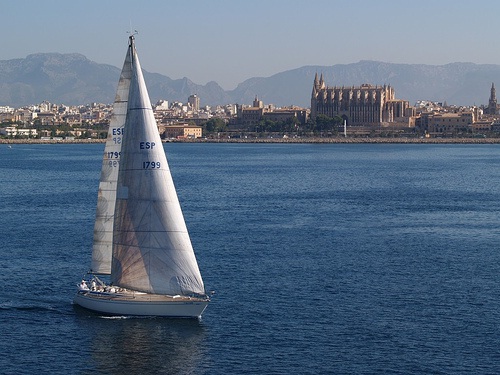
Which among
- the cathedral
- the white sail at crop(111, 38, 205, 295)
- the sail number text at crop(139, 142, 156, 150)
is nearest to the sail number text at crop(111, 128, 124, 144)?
the white sail at crop(111, 38, 205, 295)

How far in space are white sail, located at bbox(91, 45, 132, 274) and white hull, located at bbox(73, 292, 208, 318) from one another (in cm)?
82

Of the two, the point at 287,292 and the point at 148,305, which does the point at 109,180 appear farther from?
the point at 287,292

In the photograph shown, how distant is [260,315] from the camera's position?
23.8 m

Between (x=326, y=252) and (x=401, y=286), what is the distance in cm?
610

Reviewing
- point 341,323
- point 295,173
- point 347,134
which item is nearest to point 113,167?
point 341,323

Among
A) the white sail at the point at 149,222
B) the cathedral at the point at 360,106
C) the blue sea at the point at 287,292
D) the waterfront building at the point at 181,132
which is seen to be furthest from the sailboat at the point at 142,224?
the waterfront building at the point at 181,132

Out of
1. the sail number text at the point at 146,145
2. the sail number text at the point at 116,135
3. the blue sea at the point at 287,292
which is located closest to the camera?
the blue sea at the point at 287,292

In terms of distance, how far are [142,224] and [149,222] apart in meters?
0.17

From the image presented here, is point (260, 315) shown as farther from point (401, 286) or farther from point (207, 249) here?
point (207, 249)

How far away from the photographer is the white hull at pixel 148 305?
2267 centimetres

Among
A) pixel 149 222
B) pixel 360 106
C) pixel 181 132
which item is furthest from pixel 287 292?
pixel 181 132

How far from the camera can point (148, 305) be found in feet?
74.4

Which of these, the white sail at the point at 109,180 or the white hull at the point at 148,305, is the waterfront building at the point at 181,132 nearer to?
the white sail at the point at 109,180

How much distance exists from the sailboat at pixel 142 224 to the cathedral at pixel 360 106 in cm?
16064
